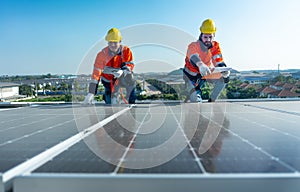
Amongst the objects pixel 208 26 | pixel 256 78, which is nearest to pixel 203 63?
pixel 208 26

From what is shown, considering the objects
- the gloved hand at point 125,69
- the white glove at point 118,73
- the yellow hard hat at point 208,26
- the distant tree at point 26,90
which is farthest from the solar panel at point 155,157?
the distant tree at point 26,90

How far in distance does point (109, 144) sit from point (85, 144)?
13.1 inches

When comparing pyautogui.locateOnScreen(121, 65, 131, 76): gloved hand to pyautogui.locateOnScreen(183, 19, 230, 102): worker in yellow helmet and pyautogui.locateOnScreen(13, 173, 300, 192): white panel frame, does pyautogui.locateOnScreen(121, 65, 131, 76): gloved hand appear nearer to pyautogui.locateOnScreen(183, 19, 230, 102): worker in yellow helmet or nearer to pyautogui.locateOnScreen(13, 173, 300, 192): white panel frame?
pyautogui.locateOnScreen(183, 19, 230, 102): worker in yellow helmet

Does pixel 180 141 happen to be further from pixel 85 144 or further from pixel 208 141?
pixel 85 144

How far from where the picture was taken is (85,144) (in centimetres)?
326

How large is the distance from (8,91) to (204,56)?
13.5 meters

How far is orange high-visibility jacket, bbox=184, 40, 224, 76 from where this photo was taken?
7917mm

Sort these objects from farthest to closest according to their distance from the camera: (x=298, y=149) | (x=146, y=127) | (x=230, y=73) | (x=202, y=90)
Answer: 1. (x=202, y=90)
2. (x=230, y=73)
3. (x=146, y=127)
4. (x=298, y=149)

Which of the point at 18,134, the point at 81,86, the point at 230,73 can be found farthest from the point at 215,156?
the point at 81,86

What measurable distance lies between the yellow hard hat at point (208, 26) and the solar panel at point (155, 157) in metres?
4.23

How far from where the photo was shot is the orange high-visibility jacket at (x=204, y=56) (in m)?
7.92

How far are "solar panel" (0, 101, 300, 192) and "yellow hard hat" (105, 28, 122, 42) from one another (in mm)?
4171

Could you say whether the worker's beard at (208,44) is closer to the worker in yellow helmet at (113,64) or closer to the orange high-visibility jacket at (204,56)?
the orange high-visibility jacket at (204,56)

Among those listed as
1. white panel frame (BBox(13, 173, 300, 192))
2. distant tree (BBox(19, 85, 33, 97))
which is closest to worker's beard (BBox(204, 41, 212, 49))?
white panel frame (BBox(13, 173, 300, 192))
